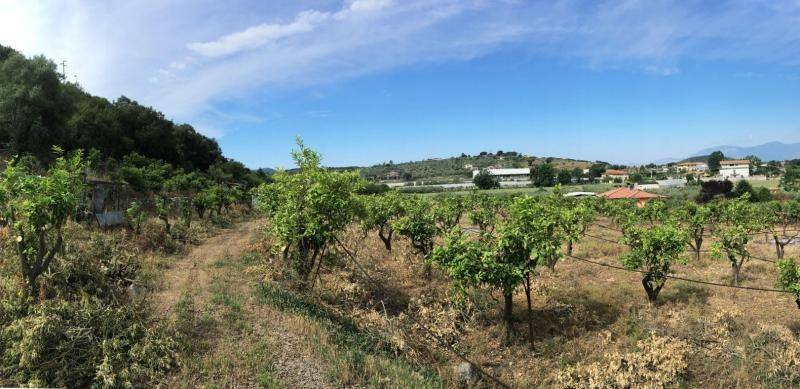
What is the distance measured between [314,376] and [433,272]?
307 inches

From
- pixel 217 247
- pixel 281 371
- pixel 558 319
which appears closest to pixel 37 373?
pixel 281 371

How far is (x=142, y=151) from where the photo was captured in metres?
40.7

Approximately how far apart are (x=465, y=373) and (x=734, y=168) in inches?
5239

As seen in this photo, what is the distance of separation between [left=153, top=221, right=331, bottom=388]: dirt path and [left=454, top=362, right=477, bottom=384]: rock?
2503 mm

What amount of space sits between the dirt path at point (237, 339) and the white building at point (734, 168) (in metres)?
119

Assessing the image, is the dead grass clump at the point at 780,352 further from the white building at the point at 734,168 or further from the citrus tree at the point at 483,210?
the white building at the point at 734,168

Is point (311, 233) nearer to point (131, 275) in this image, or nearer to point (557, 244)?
point (131, 275)

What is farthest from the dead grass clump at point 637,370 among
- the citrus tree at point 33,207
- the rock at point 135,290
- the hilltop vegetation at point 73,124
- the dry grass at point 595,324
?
the hilltop vegetation at point 73,124

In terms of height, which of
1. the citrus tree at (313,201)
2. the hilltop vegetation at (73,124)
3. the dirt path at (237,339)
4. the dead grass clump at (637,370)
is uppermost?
the hilltop vegetation at (73,124)

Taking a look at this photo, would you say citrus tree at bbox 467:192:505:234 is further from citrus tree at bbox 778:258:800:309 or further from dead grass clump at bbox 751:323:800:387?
dead grass clump at bbox 751:323:800:387

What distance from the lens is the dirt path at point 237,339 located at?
243 inches

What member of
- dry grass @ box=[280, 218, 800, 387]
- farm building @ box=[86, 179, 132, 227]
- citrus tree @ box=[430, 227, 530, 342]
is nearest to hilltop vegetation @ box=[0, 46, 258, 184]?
farm building @ box=[86, 179, 132, 227]

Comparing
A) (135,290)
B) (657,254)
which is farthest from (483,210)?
(135,290)

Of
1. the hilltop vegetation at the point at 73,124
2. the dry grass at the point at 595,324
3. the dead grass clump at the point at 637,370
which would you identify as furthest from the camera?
the hilltop vegetation at the point at 73,124
